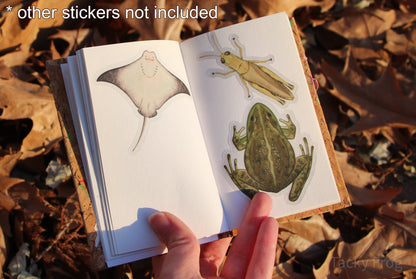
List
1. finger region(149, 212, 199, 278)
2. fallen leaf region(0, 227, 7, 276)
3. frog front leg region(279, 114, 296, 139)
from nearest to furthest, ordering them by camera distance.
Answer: finger region(149, 212, 199, 278), frog front leg region(279, 114, 296, 139), fallen leaf region(0, 227, 7, 276)

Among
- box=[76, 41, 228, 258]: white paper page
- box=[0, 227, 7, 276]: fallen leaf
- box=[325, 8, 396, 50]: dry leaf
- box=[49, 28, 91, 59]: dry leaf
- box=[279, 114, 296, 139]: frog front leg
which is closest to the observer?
box=[76, 41, 228, 258]: white paper page

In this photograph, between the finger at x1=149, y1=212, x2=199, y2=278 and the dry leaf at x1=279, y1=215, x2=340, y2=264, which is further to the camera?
the dry leaf at x1=279, y1=215, x2=340, y2=264

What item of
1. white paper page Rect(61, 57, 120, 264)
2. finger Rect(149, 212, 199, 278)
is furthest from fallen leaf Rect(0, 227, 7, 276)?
finger Rect(149, 212, 199, 278)

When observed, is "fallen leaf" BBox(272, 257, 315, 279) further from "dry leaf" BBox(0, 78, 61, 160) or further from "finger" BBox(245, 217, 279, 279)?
"dry leaf" BBox(0, 78, 61, 160)

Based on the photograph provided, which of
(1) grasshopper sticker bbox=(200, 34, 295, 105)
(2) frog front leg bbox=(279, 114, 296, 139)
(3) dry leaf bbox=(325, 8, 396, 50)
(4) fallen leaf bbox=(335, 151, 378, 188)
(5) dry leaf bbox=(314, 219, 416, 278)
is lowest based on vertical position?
(5) dry leaf bbox=(314, 219, 416, 278)

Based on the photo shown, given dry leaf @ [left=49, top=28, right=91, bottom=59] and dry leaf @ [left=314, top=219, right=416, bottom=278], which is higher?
dry leaf @ [left=49, top=28, right=91, bottom=59]

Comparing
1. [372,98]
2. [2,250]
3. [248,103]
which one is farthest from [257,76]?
[2,250]

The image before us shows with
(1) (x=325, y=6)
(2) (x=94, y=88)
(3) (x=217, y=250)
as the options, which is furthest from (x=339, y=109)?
(2) (x=94, y=88)
